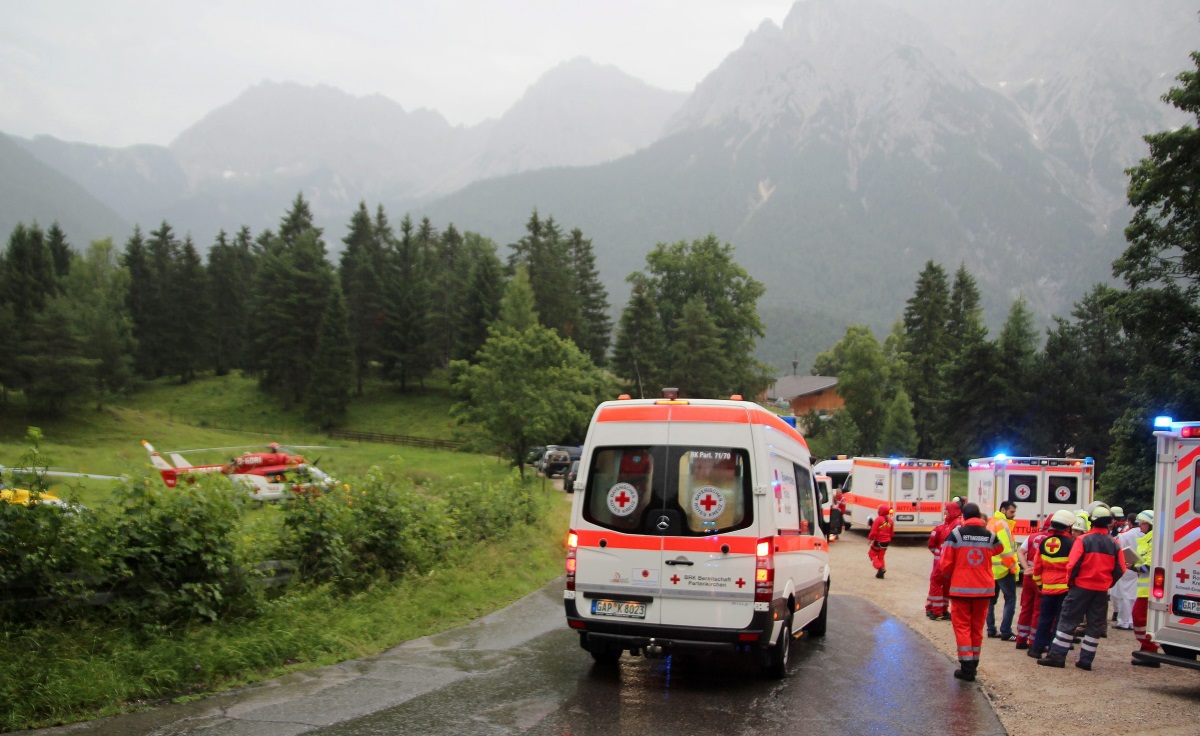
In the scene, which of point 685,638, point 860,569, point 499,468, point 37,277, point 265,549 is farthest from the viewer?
point 37,277

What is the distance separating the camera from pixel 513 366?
A: 126ft

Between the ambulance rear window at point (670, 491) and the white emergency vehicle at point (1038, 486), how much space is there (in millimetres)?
15859

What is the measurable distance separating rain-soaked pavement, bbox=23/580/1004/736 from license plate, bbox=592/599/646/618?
707 mm

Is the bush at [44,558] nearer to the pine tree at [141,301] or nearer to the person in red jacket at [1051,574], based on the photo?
the person in red jacket at [1051,574]

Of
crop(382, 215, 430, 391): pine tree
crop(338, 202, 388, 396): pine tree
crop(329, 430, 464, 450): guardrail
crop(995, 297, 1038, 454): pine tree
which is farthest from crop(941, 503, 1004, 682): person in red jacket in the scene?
crop(382, 215, 430, 391): pine tree

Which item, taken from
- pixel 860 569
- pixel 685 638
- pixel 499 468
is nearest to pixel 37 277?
pixel 499 468

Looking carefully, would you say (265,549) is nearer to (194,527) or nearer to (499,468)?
(194,527)

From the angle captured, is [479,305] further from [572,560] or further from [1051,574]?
[572,560]

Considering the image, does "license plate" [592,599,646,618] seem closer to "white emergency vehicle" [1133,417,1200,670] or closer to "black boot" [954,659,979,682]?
"black boot" [954,659,979,682]

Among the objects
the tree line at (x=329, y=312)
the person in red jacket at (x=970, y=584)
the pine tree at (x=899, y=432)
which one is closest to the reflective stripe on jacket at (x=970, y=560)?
the person in red jacket at (x=970, y=584)

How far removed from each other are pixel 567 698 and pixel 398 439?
57882 mm

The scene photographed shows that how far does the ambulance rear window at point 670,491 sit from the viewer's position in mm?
8445

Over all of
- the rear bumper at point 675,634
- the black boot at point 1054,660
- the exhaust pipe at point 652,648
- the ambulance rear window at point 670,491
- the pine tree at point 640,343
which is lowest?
the black boot at point 1054,660

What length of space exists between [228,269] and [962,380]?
2783 inches
